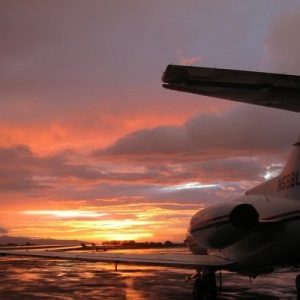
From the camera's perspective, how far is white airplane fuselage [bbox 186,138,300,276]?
37.7 feet

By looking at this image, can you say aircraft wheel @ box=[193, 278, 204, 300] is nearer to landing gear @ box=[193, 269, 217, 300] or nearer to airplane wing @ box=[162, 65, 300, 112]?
landing gear @ box=[193, 269, 217, 300]

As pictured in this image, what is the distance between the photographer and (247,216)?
37.8 feet

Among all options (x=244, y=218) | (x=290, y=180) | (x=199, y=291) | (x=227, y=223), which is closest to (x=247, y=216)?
(x=244, y=218)

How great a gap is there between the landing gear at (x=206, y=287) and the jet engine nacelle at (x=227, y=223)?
3.23 metres

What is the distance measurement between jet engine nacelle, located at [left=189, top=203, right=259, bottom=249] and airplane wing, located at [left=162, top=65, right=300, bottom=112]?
4.18 metres

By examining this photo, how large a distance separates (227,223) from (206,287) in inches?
176

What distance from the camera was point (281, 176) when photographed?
40.9ft

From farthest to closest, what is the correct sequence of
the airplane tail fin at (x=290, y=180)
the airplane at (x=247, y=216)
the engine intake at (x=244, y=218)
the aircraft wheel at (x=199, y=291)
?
the aircraft wheel at (x=199, y=291) → the engine intake at (x=244, y=218) → the airplane tail fin at (x=290, y=180) → the airplane at (x=247, y=216)

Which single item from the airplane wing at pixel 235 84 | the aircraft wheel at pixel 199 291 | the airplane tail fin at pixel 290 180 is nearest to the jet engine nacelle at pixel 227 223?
the airplane tail fin at pixel 290 180

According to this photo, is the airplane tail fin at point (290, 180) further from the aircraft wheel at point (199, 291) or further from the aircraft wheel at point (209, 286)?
the aircraft wheel at point (199, 291)

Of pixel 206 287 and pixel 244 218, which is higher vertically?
pixel 244 218

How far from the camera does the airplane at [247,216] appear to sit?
23.7 feet

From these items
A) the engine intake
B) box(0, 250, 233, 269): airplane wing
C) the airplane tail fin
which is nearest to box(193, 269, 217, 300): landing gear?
box(0, 250, 233, 269): airplane wing

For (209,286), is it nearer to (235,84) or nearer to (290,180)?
(290,180)
